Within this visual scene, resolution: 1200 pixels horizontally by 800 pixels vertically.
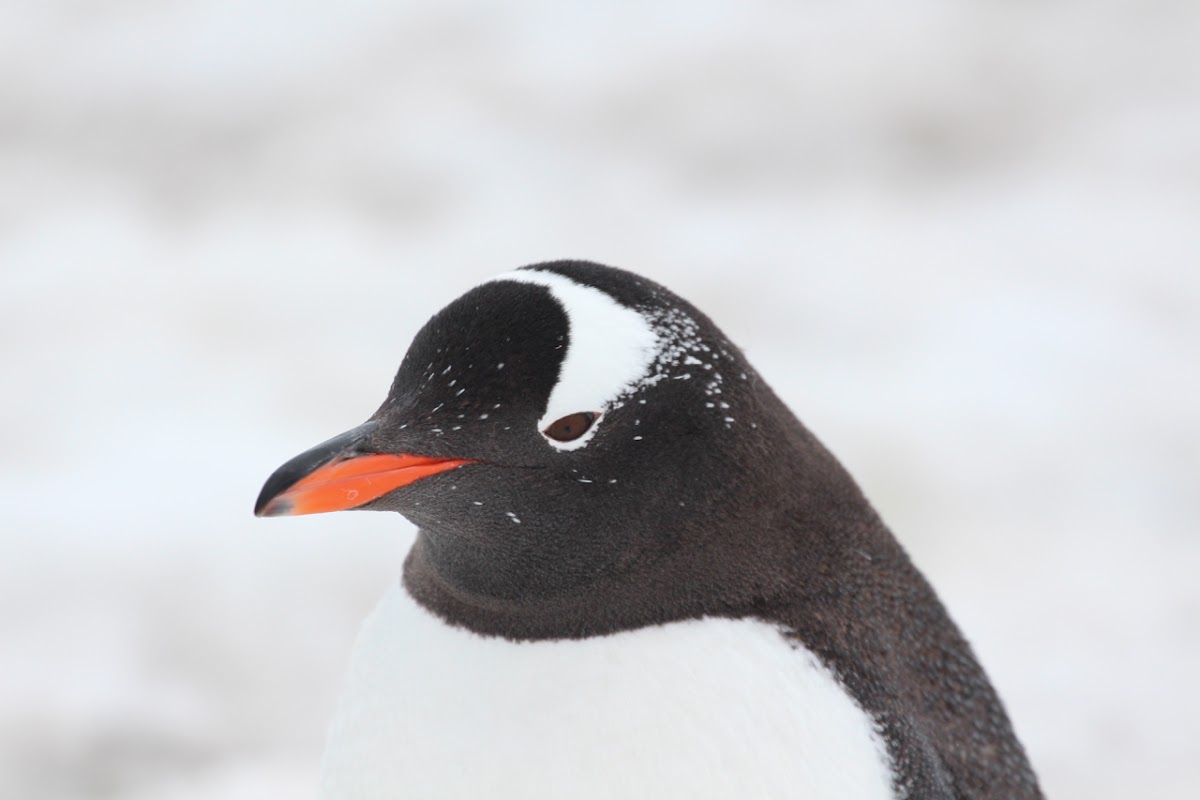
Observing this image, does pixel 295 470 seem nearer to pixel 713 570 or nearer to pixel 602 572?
pixel 602 572

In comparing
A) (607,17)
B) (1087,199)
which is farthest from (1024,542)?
(607,17)

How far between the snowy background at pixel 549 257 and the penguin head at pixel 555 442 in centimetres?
139

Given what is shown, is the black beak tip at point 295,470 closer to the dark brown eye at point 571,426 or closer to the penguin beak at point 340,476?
the penguin beak at point 340,476

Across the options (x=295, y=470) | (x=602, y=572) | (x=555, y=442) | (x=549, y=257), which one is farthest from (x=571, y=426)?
(x=549, y=257)

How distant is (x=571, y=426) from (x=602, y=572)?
15 centimetres

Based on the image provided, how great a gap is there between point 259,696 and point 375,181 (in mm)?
2053

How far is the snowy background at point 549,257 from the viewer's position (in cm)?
280

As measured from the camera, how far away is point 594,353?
4.33ft

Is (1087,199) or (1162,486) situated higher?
(1087,199)

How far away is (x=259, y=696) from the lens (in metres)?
2.73

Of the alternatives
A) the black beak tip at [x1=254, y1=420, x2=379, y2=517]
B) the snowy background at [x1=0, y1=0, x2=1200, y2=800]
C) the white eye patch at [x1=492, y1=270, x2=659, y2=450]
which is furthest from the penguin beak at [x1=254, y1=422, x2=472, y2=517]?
the snowy background at [x1=0, y1=0, x2=1200, y2=800]

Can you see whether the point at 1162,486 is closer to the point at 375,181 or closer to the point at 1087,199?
the point at 1087,199

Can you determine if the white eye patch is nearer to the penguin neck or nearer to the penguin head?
the penguin head

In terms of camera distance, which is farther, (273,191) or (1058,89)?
(1058,89)
